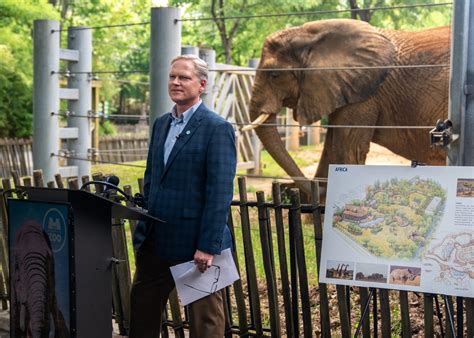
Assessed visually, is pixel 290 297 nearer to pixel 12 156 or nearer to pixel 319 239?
pixel 319 239

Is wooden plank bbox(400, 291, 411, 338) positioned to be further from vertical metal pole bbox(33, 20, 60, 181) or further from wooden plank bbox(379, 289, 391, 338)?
vertical metal pole bbox(33, 20, 60, 181)

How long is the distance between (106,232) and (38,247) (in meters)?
0.35

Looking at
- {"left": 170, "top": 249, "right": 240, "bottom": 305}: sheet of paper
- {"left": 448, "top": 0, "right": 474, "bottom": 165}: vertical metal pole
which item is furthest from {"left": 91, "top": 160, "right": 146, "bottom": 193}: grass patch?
{"left": 170, "top": 249, "right": 240, "bottom": 305}: sheet of paper

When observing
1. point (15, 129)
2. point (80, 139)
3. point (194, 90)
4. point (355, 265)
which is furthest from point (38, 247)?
point (15, 129)

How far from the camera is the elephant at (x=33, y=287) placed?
15.1ft

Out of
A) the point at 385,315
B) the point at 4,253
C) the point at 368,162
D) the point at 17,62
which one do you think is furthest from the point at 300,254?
the point at 368,162

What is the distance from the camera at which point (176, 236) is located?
473 centimetres

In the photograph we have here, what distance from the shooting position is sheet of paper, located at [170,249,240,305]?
470cm

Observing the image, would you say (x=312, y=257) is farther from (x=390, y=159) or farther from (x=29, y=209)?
(x=390, y=159)

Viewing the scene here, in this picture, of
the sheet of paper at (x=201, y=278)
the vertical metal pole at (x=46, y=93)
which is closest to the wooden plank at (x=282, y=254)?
the sheet of paper at (x=201, y=278)

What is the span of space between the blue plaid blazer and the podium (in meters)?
0.16

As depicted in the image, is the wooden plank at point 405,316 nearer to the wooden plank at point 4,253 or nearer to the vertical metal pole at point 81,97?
the wooden plank at point 4,253

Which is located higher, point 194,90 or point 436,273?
point 194,90

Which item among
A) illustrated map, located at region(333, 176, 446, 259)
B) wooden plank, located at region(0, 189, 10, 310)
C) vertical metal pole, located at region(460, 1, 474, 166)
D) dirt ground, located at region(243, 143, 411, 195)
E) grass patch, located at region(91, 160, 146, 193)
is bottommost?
dirt ground, located at region(243, 143, 411, 195)
